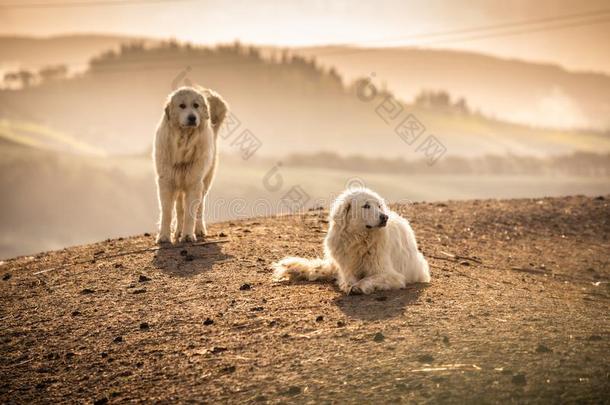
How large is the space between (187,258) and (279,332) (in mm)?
4353

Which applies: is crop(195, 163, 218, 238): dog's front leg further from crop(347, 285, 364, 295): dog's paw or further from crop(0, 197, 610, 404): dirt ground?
crop(347, 285, 364, 295): dog's paw

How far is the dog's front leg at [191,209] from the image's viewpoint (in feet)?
45.4

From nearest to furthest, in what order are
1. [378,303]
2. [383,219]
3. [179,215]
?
[378,303] < [383,219] < [179,215]

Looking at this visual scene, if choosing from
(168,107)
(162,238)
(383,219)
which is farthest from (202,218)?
(383,219)

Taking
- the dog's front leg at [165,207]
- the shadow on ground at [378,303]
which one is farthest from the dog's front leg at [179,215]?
the shadow on ground at [378,303]

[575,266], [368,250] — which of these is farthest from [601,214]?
[368,250]

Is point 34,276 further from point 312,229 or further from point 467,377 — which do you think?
point 467,377

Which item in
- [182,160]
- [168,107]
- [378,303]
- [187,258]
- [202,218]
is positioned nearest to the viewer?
[378,303]

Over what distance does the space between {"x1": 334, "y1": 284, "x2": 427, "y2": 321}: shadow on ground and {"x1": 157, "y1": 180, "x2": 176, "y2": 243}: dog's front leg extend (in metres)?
5.36

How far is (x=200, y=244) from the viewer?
1363 centimetres

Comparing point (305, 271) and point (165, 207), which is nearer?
point (305, 271)

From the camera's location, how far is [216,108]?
15117mm

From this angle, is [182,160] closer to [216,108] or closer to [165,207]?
[165,207]

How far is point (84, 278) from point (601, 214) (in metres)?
14.9
